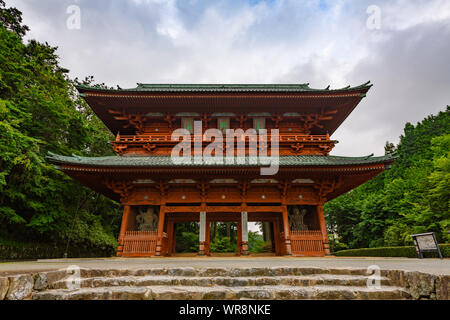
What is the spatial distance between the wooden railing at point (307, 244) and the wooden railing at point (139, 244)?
682cm

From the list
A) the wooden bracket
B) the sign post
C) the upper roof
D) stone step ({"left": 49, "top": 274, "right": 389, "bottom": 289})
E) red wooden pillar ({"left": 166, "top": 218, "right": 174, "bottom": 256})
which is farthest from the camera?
red wooden pillar ({"left": 166, "top": 218, "right": 174, "bottom": 256})

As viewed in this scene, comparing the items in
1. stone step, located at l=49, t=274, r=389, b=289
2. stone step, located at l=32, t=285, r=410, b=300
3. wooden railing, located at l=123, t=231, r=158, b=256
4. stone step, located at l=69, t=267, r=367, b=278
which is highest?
wooden railing, located at l=123, t=231, r=158, b=256

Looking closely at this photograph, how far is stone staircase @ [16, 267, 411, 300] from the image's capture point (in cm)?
402

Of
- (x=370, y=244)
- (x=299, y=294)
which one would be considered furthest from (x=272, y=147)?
(x=370, y=244)

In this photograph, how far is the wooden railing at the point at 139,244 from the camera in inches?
434

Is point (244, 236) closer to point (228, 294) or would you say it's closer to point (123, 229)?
point (123, 229)

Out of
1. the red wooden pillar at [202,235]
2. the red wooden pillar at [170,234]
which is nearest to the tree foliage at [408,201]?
the red wooden pillar at [202,235]

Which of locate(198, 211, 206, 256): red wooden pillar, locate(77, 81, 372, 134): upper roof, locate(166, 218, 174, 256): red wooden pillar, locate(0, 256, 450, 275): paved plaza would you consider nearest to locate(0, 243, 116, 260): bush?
locate(0, 256, 450, 275): paved plaza

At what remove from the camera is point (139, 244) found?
440 inches

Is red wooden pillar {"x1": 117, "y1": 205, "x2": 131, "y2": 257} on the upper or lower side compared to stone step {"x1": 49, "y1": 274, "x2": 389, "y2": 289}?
upper

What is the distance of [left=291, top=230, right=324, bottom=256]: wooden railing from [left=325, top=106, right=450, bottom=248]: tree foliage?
558 centimetres

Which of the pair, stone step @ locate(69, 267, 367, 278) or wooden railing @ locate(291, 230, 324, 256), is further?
wooden railing @ locate(291, 230, 324, 256)

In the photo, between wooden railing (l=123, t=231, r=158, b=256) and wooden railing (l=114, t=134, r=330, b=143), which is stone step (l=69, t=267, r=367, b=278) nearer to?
wooden railing (l=123, t=231, r=158, b=256)

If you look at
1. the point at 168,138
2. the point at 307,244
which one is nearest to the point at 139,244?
the point at 168,138
